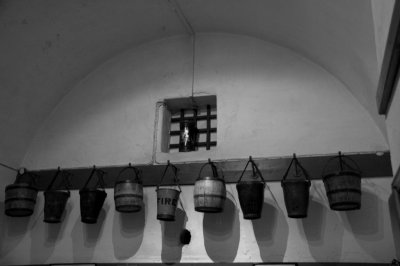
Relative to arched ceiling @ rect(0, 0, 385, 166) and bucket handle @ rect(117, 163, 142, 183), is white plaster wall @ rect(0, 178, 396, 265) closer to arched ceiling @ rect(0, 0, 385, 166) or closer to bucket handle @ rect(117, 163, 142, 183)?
bucket handle @ rect(117, 163, 142, 183)

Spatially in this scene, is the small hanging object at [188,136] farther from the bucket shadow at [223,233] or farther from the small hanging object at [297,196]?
the small hanging object at [297,196]

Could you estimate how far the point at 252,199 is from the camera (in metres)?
3.36

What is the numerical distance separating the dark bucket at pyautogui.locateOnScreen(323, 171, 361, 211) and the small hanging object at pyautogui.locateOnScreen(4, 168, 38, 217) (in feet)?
8.29

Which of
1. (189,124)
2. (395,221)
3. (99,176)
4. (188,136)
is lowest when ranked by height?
(395,221)

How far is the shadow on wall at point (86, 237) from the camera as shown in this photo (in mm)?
3951

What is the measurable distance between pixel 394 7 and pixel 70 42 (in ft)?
9.92

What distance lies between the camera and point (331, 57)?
12.1 feet

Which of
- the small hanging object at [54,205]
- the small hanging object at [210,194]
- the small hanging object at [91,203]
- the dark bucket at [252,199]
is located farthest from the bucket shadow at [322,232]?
the small hanging object at [54,205]

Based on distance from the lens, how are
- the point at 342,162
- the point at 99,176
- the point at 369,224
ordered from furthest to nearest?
the point at 99,176 → the point at 342,162 → the point at 369,224

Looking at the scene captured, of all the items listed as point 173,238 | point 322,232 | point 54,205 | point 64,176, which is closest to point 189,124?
point 173,238

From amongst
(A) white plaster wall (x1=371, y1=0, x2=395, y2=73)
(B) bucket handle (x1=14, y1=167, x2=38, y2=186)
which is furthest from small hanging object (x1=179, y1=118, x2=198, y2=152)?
(A) white plaster wall (x1=371, y1=0, x2=395, y2=73)

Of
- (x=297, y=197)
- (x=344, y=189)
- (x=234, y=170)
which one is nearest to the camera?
(x=344, y=189)

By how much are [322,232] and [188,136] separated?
144 centimetres

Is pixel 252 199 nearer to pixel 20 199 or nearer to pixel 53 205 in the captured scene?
pixel 53 205
